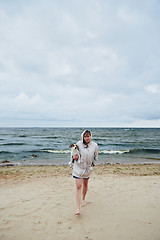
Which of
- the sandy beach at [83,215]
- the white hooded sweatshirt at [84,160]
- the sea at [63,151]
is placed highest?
the white hooded sweatshirt at [84,160]

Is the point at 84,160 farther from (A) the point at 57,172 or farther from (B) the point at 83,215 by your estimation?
(A) the point at 57,172

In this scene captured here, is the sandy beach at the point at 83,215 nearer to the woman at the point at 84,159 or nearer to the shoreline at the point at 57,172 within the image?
the woman at the point at 84,159

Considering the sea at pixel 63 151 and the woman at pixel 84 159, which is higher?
the woman at pixel 84 159

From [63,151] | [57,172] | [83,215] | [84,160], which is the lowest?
[63,151]

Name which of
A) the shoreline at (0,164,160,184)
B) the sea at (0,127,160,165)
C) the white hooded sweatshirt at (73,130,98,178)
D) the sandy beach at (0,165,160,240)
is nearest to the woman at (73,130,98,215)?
the white hooded sweatshirt at (73,130,98,178)

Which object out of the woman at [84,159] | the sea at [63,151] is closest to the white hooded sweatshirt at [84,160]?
the woman at [84,159]

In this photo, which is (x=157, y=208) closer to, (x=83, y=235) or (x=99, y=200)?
(x=99, y=200)

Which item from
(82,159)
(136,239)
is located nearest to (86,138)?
(82,159)

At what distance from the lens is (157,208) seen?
402 cm

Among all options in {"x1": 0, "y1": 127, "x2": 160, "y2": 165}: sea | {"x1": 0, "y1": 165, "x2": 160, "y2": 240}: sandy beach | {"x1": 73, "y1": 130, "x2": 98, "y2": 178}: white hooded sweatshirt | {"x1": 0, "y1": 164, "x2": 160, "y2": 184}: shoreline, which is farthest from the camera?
{"x1": 0, "y1": 127, "x2": 160, "y2": 165}: sea

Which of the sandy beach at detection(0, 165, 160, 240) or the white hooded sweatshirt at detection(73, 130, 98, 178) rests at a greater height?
the white hooded sweatshirt at detection(73, 130, 98, 178)

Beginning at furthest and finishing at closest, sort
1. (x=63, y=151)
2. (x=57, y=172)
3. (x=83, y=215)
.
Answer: (x=63, y=151) < (x=57, y=172) < (x=83, y=215)

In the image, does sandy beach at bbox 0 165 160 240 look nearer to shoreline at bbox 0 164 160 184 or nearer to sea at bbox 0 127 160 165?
shoreline at bbox 0 164 160 184

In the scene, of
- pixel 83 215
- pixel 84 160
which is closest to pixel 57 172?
pixel 83 215
